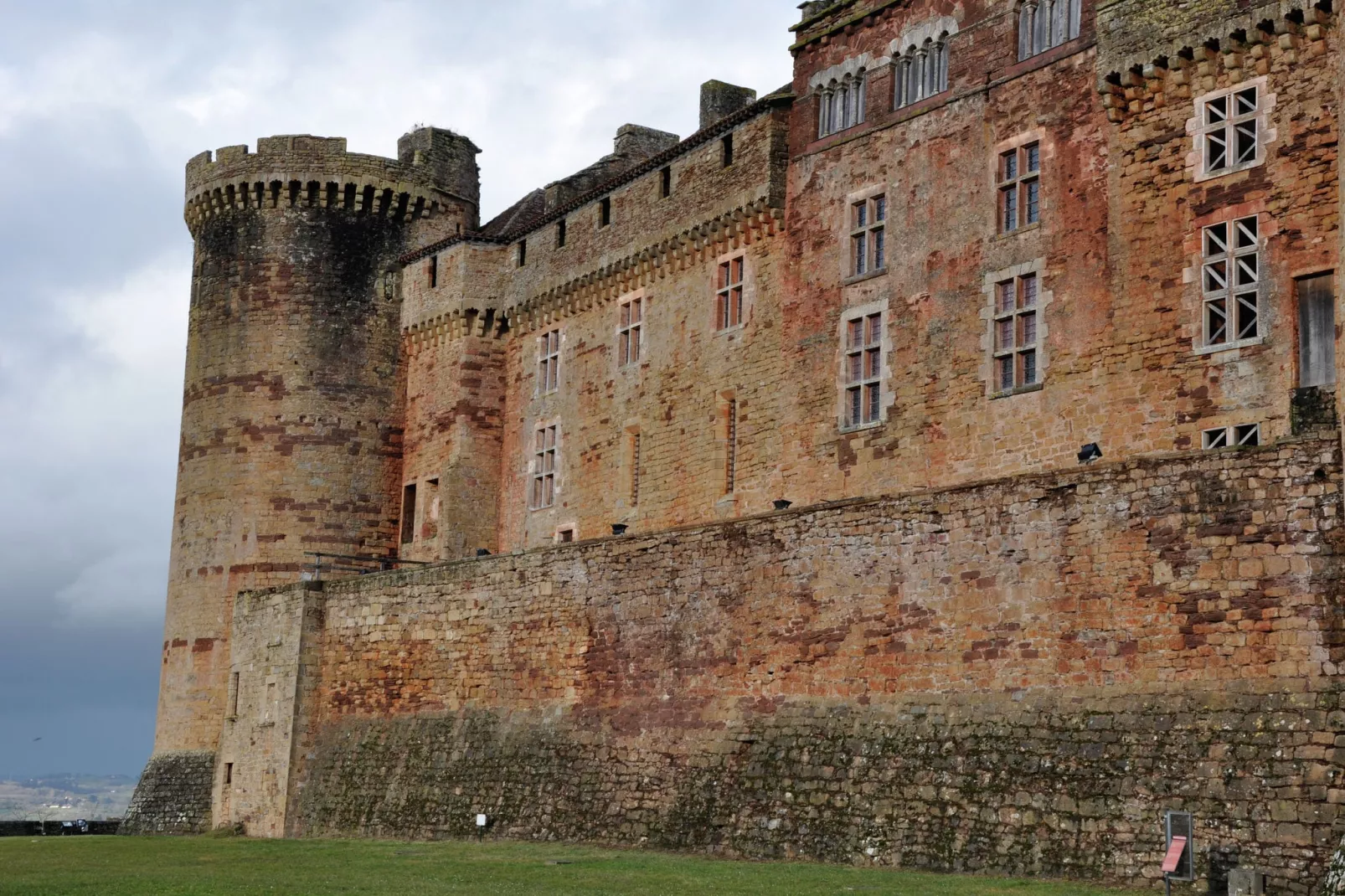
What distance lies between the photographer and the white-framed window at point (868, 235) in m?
32.3

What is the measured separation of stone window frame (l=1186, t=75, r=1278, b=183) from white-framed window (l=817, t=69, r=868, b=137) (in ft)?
24.7

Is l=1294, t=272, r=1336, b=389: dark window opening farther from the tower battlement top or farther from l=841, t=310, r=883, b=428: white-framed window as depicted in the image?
the tower battlement top

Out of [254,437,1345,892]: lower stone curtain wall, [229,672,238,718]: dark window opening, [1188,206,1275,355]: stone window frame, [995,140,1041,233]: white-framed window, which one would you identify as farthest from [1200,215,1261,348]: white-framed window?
[229,672,238,718]: dark window opening

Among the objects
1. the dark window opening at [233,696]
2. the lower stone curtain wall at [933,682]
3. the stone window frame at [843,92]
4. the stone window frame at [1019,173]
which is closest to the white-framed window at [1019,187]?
the stone window frame at [1019,173]

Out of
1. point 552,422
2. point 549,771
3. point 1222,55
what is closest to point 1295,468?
point 1222,55

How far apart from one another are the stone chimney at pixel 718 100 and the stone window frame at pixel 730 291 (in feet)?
21.8

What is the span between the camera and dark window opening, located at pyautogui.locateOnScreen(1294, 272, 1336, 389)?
24766 mm

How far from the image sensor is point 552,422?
4062 centimetres

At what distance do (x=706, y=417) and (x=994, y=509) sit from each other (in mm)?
13924

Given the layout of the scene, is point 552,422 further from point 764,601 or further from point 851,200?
point 764,601

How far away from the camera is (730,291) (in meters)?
35.6

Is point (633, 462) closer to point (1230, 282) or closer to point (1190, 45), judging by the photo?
point (1230, 282)

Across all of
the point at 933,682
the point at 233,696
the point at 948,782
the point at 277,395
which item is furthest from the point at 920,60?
the point at 277,395

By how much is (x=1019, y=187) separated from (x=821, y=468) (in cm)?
592
